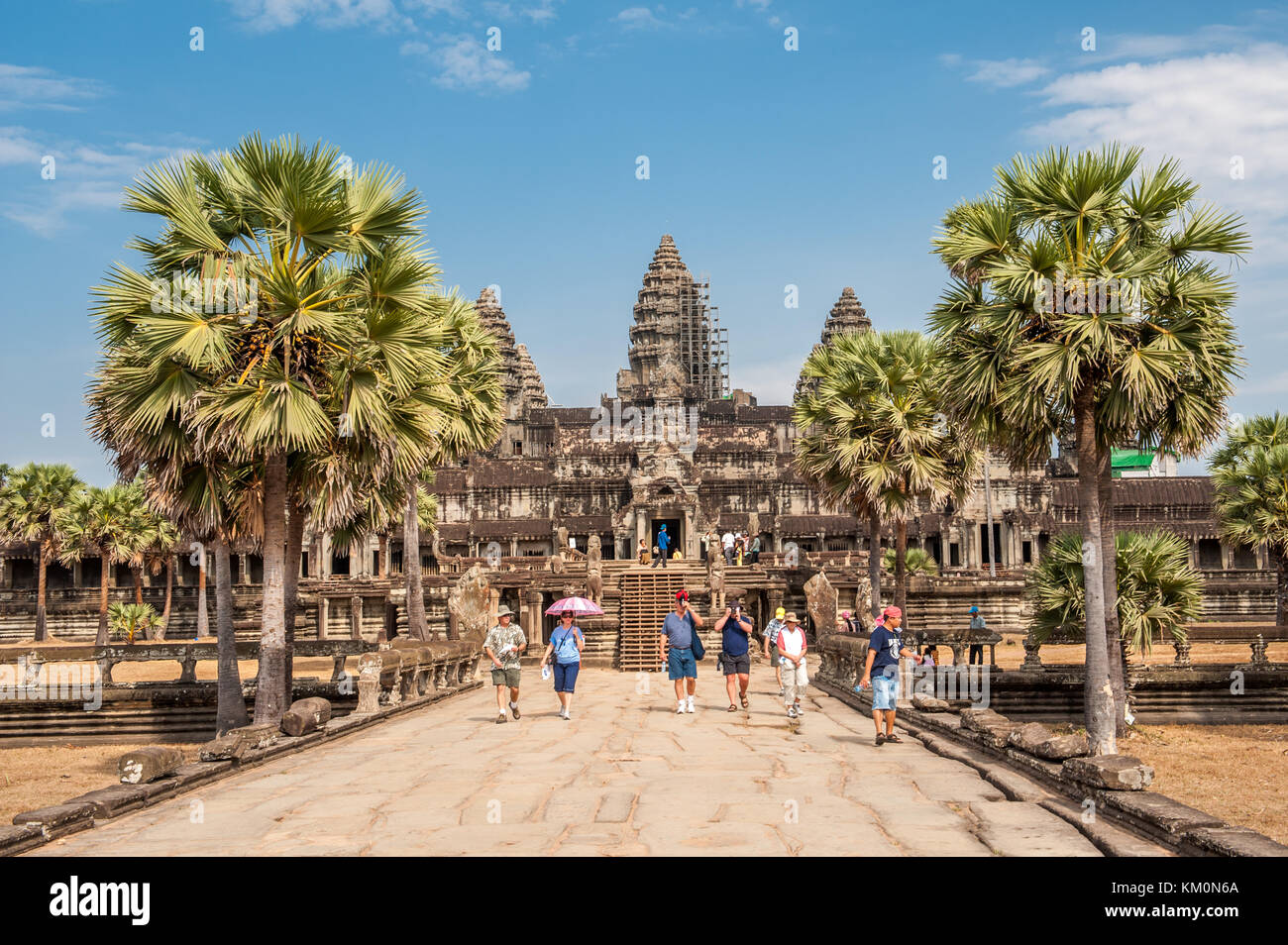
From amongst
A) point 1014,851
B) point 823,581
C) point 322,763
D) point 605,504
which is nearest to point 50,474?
point 605,504

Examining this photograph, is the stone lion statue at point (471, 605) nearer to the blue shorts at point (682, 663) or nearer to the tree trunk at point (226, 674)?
the tree trunk at point (226, 674)

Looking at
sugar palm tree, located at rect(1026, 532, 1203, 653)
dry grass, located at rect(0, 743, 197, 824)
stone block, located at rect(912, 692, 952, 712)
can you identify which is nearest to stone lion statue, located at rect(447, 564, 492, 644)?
dry grass, located at rect(0, 743, 197, 824)

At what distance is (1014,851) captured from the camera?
7.31 metres

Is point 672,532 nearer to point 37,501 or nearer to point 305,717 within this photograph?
point 37,501

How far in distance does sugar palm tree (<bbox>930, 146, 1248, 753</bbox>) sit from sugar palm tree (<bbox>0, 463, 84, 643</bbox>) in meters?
39.7

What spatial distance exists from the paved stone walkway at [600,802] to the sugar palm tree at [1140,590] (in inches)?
269

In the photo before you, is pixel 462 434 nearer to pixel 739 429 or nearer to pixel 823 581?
pixel 823 581

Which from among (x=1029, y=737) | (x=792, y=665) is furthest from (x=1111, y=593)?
(x=1029, y=737)

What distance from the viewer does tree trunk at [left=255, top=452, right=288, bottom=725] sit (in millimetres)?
15383

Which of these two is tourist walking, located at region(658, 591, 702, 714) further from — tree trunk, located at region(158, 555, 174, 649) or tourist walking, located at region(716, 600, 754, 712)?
tree trunk, located at region(158, 555, 174, 649)

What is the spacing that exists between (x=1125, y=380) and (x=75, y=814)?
496 inches

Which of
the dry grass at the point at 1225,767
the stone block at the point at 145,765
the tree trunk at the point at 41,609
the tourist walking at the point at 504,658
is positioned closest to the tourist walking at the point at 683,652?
the tourist walking at the point at 504,658

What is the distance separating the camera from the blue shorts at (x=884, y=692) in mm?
13000
